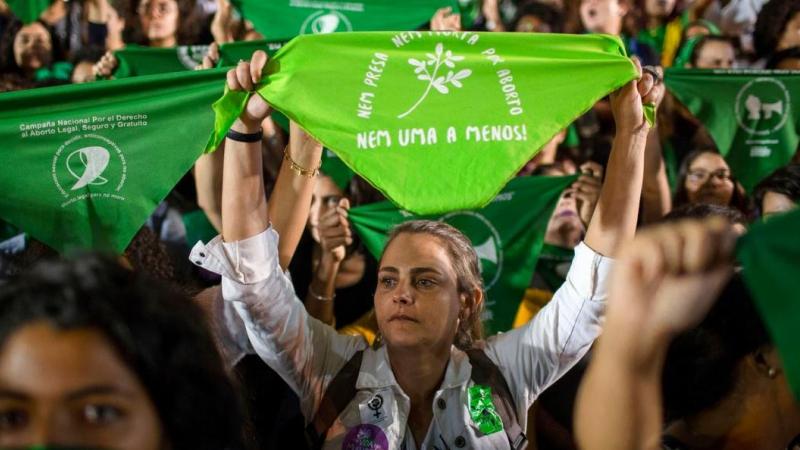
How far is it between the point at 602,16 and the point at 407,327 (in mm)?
2832

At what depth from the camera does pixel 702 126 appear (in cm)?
430

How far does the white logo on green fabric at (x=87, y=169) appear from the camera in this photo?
291 centimetres

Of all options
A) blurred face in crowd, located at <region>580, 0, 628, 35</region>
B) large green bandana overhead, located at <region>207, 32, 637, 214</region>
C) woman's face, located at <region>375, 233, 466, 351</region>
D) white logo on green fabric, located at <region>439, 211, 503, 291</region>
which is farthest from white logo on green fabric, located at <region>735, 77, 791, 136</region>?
woman's face, located at <region>375, 233, 466, 351</region>

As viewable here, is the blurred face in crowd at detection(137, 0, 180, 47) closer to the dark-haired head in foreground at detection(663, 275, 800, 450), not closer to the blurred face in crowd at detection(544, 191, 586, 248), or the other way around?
the blurred face in crowd at detection(544, 191, 586, 248)

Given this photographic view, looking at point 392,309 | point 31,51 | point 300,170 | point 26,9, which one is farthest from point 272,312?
point 26,9

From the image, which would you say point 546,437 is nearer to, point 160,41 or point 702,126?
point 702,126

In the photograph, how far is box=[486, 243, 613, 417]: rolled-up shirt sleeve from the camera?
2447mm

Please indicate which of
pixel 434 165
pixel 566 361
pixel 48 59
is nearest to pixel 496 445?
pixel 566 361

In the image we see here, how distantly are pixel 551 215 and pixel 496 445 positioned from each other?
1.59 meters

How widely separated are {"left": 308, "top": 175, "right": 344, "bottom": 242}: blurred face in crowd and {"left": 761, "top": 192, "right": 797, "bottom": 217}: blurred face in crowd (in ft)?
5.35

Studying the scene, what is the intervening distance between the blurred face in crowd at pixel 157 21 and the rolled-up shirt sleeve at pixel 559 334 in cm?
305

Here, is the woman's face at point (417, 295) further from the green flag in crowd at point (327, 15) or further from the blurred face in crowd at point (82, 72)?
the blurred face in crowd at point (82, 72)

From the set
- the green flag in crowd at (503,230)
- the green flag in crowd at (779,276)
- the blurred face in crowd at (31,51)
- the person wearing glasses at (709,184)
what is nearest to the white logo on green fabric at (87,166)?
the green flag in crowd at (503,230)

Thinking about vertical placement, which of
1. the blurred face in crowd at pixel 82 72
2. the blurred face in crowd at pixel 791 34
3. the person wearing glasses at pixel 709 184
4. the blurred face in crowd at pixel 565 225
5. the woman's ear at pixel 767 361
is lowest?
the blurred face in crowd at pixel 565 225
